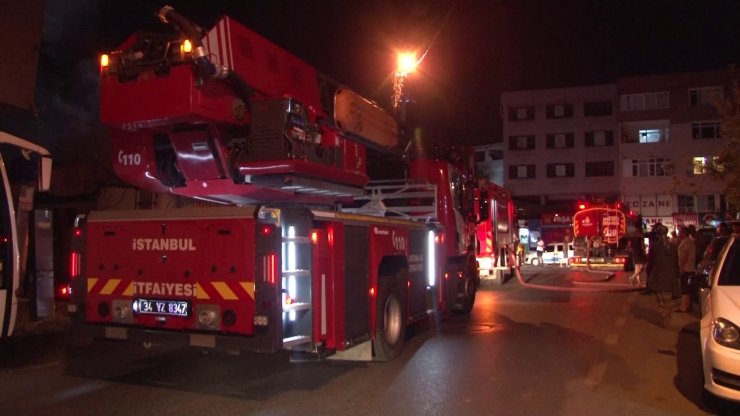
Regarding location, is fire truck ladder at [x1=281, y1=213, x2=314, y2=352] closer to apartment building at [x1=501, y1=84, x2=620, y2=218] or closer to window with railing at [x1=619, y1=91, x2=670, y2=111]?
apartment building at [x1=501, y1=84, x2=620, y2=218]

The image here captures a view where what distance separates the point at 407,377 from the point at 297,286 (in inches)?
73.1

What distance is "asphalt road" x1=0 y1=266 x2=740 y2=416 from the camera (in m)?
6.28

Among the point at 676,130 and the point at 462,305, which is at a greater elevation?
the point at 676,130

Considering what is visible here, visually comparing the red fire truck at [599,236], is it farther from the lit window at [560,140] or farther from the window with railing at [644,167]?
the lit window at [560,140]

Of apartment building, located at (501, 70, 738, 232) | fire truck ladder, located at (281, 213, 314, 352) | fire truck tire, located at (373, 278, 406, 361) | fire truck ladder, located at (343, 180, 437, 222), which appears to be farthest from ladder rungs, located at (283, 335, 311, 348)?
apartment building, located at (501, 70, 738, 232)

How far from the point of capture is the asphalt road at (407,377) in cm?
628

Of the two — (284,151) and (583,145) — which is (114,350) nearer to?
(284,151)

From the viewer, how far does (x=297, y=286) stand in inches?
265

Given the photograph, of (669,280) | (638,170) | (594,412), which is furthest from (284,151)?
(638,170)

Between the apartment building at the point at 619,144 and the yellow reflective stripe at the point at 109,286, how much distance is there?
147 feet

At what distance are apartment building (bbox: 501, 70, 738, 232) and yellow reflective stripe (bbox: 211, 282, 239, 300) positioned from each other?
1763 inches

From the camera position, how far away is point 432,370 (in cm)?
Result: 791

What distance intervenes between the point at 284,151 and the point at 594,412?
4188 mm

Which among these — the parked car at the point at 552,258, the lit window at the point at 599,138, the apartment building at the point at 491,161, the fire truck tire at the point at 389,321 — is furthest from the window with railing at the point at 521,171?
the fire truck tire at the point at 389,321
